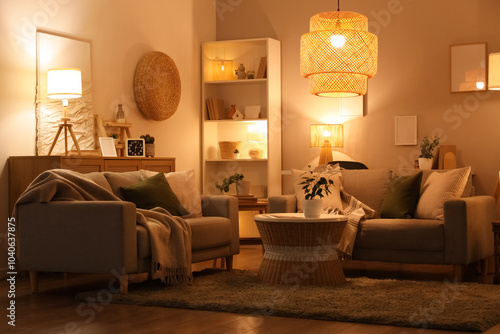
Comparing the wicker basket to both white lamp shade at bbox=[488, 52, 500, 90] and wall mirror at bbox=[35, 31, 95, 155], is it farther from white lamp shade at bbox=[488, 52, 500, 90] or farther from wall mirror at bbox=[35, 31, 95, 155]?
white lamp shade at bbox=[488, 52, 500, 90]

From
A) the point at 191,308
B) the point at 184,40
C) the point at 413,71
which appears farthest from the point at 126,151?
the point at 413,71

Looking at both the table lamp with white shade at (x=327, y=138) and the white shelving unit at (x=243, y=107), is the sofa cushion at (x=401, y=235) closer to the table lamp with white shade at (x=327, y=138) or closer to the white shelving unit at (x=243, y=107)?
the table lamp with white shade at (x=327, y=138)

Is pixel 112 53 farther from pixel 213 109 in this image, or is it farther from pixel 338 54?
pixel 338 54

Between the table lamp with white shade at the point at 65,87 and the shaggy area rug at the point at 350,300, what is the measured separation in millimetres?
1485

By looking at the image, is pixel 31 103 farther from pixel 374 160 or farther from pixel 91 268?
pixel 374 160

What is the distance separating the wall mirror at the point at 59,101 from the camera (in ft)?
18.4

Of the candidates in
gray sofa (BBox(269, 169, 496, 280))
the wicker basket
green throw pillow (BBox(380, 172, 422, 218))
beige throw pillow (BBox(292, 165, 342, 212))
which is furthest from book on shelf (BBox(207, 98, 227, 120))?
gray sofa (BBox(269, 169, 496, 280))

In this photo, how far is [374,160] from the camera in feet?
24.8

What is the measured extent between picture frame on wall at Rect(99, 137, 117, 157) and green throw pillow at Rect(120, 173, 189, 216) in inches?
33.8

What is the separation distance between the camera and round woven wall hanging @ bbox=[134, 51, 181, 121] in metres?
6.86

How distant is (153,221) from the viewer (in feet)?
15.3

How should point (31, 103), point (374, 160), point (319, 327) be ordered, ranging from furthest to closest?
point (374, 160)
point (31, 103)
point (319, 327)

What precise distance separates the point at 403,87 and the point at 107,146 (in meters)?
3.25

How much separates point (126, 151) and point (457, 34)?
3.56 metres
